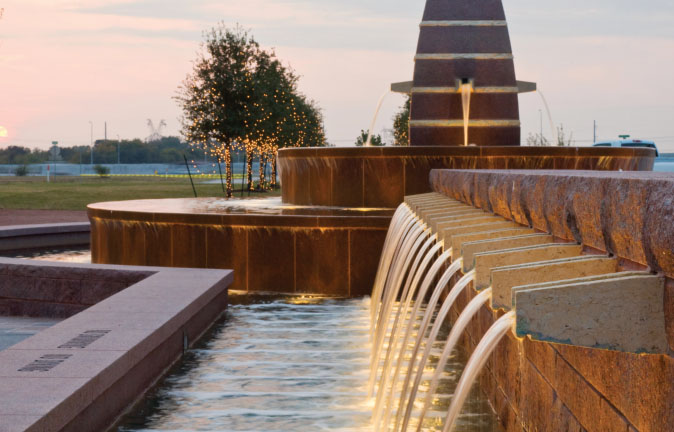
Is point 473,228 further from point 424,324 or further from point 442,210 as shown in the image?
point 442,210

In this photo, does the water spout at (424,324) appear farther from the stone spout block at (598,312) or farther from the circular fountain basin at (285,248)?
the circular fountain basin at (285,248)

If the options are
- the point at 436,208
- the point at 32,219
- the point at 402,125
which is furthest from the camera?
the point at 402,125

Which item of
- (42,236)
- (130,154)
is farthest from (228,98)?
(130,154)

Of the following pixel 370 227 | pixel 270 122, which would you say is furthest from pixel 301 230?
pixel 270 122

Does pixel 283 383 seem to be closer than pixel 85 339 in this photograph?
No

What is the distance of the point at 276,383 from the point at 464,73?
42.4ft

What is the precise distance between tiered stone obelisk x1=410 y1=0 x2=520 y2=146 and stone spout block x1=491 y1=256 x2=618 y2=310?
53.3ft

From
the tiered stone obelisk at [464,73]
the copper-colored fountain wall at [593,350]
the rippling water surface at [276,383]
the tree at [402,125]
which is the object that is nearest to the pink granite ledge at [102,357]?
the rippling water surface at [276,383]

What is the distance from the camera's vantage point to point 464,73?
19203 mm

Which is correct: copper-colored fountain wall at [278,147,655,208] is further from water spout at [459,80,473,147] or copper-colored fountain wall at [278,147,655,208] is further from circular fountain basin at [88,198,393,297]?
water spout at [459,80,473,147]

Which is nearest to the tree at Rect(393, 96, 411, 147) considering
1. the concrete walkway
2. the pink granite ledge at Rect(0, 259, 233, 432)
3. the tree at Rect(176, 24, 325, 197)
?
the tree at Rect(176, 24, 325, 197)

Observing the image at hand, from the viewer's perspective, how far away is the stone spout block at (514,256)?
3756 millimetres

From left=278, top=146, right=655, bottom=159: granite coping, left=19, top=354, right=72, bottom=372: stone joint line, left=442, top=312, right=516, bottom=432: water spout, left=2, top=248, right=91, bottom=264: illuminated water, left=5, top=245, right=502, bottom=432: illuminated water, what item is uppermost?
left=278, top=146, right=655, bottom=159: granite coping

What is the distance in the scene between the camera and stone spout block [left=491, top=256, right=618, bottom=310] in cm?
319
